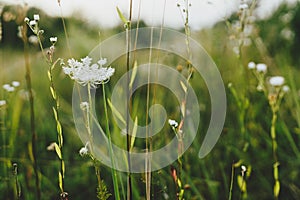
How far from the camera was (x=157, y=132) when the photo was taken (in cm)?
151

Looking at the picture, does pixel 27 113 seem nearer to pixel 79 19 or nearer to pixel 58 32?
pixel 79 19

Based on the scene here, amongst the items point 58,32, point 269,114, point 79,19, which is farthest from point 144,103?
point 58,32

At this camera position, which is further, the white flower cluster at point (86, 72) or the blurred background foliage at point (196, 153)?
the blurred background foliage at point (196, 153)

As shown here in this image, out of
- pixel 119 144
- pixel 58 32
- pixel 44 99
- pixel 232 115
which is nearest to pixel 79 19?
pixel 58 32

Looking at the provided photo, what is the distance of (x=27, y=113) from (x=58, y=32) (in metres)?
2.87

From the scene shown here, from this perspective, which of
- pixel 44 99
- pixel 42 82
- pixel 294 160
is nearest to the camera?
pixel 294 160

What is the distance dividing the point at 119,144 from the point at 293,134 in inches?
28.6

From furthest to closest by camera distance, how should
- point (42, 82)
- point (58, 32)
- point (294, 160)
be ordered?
point (58, 32) → point (42, 82) → point (294, 160)

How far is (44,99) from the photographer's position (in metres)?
2.27

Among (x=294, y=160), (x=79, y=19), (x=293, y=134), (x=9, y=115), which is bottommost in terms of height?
(x=294, y=160)

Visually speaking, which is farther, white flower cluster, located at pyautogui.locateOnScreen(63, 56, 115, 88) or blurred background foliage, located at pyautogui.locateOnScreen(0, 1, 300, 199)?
blurred background foliage, located at pyautogui.locateOnScreen(0, 1, 300, 199)

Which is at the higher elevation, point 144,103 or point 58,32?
point 58,32

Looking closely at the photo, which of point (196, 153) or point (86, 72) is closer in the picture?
point (86, 72)

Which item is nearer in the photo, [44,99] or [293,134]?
[293,134]
